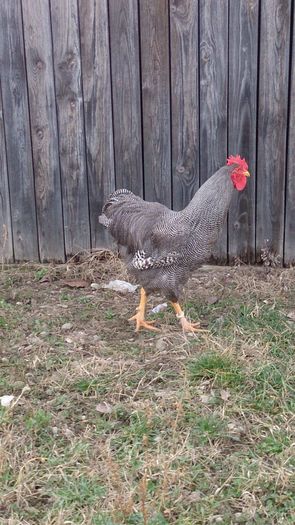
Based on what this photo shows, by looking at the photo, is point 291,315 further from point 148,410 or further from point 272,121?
point 148,410

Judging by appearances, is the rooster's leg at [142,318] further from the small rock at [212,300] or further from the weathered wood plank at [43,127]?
the weathered wood plank at [43,127]

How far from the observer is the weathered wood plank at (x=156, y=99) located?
509 centimetres

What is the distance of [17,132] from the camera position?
18.0 feet

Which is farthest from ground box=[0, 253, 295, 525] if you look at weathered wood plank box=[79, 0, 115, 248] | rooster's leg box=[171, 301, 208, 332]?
weathered wood plank box=[79, 0, 115, 248]

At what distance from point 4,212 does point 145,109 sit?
1506mm

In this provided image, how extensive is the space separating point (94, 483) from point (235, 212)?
3014 mm

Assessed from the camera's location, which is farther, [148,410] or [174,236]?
[174,236]

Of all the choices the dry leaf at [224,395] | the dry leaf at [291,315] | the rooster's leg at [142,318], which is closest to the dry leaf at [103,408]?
the dry leaf at [224,395]

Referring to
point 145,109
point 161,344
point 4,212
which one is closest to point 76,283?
point 4,212

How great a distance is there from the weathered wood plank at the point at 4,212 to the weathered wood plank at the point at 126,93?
96cm

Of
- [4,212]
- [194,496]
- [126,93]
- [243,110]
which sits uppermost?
[126,93]

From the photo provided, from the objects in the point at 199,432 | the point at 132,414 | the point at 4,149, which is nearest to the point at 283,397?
the point at 199,432

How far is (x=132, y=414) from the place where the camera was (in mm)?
3381

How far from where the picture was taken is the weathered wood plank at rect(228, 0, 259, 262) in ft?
16.4
